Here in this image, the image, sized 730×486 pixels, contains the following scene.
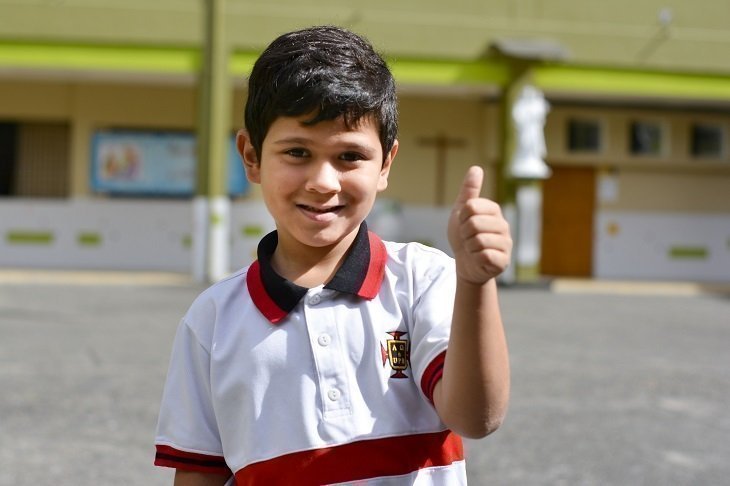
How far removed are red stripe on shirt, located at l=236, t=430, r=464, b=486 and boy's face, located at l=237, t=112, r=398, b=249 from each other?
32cm

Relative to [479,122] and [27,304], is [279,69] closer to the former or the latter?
[27,304]

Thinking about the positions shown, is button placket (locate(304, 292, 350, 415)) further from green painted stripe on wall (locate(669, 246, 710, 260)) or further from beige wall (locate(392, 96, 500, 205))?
green painted stripe on wall (locate(669, 246, 710, 260))

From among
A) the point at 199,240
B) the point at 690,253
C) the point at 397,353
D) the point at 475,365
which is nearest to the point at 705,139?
the point at 690,253

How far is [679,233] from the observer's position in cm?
1922

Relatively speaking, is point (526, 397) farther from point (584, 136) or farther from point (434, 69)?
point (584, 136)

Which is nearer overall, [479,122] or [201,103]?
[201,103]

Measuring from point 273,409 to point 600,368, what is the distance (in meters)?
6.05

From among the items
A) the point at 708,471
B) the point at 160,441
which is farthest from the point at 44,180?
the point at 160,441

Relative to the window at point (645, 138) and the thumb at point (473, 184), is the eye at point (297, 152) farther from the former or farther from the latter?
the window at point (645, 138)

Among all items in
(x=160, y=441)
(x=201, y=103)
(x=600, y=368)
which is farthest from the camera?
(x=201, y=103)

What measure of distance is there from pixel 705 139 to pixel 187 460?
61.3 feet

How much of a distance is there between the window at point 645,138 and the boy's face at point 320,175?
17907 mm

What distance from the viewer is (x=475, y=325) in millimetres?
1363

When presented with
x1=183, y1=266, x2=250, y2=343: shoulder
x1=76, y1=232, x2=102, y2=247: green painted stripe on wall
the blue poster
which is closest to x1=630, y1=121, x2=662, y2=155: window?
the blue poster
